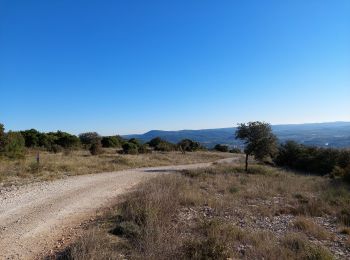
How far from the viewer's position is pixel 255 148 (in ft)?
99.9

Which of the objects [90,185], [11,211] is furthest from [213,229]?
[90,185]

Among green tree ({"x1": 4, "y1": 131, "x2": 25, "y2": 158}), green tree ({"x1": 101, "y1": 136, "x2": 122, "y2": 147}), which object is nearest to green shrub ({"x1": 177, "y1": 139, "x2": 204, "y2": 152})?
green tree ({"x1": 101, "y1": 136, "x2": 122, "y2": 147})

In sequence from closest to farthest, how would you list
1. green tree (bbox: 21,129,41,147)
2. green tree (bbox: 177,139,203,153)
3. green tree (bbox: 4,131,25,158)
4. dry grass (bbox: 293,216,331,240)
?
dry grass (bbox: 293,216,331,240) → green tree (bbox: 4,131,25,158) → green tree (bbox: 21,129,41,147) → green tree (bbox: 177,139,203,153)

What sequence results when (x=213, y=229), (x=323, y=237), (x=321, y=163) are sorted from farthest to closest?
(x=321, y=163)
(x=323, y=237)
(x=213, y=229)

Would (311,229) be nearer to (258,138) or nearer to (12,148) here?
(258,138)

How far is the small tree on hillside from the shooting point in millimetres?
30109

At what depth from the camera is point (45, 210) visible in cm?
1139

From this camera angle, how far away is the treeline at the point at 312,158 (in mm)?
37906

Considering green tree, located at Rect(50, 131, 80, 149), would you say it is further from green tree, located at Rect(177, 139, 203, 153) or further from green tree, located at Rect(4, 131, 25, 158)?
green tree, located at Rect(4, 131, 25, 158)

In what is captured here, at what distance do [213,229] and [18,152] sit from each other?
85.1 feet

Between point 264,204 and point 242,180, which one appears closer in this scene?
point 264,204

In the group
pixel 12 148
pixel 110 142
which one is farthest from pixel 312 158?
pixel 110 142

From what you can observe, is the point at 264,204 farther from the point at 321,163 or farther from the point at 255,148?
the point at 321,163

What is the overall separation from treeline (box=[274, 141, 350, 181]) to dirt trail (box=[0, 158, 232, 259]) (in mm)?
25941
